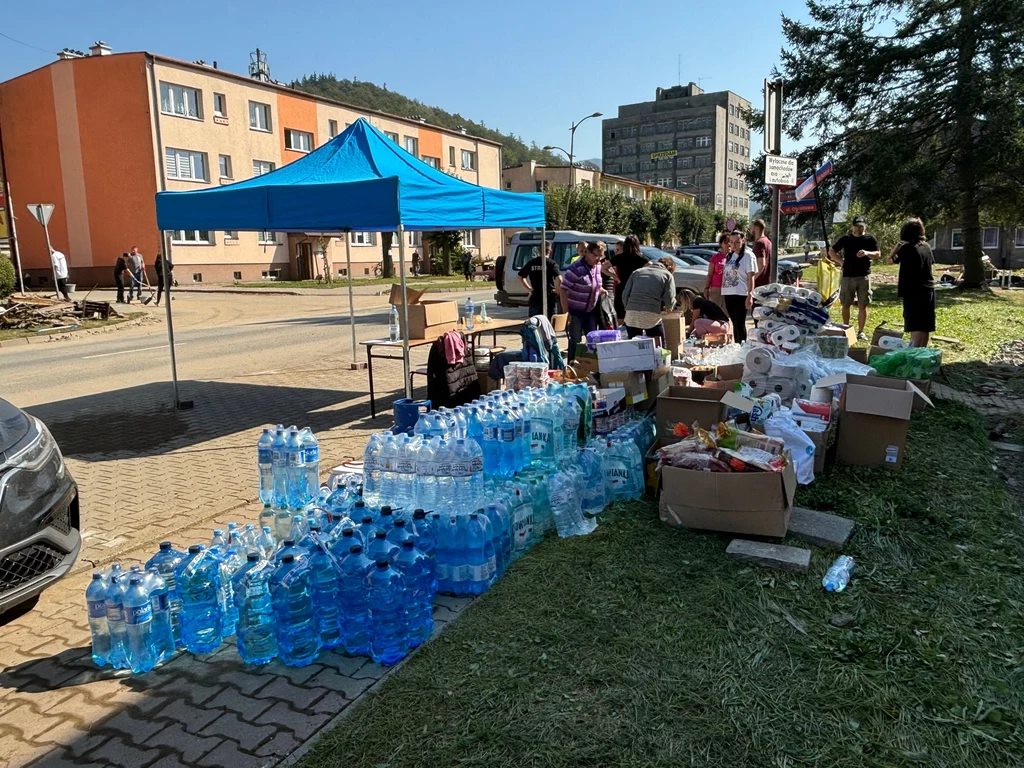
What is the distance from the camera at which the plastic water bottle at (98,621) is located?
3.45 metres

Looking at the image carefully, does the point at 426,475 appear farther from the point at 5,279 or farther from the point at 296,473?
the point at 5,279

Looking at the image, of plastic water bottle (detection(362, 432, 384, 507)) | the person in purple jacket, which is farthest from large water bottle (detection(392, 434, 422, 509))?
the person in purple jacket

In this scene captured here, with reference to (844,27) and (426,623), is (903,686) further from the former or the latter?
(844,27)

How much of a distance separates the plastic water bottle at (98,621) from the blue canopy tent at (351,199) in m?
3.89

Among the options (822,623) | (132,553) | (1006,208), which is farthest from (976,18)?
(132,553)

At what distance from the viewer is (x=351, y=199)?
7078 mm

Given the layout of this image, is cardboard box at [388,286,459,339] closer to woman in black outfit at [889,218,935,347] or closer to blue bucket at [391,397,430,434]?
blue bucket at [391,397,430,434]

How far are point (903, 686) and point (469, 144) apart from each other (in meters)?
49.5

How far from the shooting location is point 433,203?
293 inches

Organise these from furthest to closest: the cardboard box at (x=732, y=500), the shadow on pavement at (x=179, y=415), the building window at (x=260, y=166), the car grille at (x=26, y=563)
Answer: the building window at (x=260, y=166)
the shadow on pavement at (x=179, y=415)
the cardboard box at (x=732, y=500)
the car grille at (x=26, y=563)

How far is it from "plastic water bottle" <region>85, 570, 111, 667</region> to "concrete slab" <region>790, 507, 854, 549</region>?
147 inches

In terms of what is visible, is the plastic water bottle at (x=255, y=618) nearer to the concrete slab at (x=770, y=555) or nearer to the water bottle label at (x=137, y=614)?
the water bottle label at (x=137, y=614)

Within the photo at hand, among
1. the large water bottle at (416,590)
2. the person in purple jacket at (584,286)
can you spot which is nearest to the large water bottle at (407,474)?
the large water bottle at (416,590)

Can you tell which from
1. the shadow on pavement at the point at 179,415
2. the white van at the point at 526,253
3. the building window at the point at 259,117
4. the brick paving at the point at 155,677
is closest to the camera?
the brick paving at the point at 155,677
